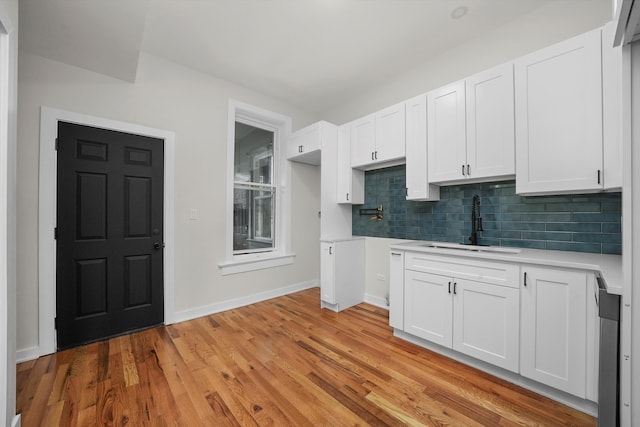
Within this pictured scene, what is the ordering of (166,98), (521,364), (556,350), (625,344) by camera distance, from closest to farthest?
(625,344)
(556,350)
(521,364)
(166,98)

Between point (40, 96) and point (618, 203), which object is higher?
point (40, 96)

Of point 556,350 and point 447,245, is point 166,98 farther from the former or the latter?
point 556,350

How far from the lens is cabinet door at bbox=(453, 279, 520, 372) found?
1.85 meters

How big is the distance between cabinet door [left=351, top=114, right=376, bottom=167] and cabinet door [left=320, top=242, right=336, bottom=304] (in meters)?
1.17

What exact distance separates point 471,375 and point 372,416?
947 millimetres

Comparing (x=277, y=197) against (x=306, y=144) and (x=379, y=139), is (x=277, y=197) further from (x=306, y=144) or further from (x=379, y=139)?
(x=379, y=139)

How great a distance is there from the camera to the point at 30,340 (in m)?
2.21

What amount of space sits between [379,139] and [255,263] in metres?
2.37

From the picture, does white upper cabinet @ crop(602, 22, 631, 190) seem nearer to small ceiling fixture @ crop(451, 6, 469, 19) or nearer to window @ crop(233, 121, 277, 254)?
small ceiling fixture @ crop(451, 6, 469, 19)

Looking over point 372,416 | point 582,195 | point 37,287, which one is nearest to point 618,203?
point 582,195

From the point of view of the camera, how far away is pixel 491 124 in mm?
2186

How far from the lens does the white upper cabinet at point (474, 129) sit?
83.0 inches

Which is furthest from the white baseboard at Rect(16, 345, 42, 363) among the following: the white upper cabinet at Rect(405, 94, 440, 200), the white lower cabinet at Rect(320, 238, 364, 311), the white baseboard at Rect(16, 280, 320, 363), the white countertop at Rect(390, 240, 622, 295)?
the white upper cabinet at Rect(405, 94, 440, 200)

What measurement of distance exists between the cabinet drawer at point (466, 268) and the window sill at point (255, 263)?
80.9 inches
